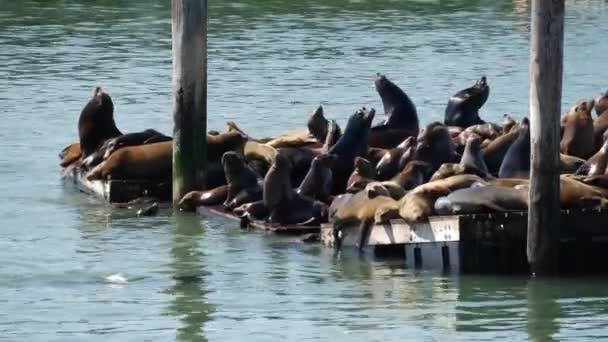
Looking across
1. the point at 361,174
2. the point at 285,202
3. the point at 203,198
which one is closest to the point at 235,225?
the point at 285,202

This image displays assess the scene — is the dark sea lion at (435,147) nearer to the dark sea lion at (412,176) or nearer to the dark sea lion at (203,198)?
the dark sea lion at (412,176)

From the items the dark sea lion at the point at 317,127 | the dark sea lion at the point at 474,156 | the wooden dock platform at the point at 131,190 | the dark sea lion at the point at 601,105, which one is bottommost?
the wooden dock platform at the point at 131,190

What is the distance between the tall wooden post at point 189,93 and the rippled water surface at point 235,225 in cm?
41

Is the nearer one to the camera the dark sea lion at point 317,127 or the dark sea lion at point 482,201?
the dark sea lion at point 482,201

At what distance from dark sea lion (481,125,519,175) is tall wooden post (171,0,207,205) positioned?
2.33 m

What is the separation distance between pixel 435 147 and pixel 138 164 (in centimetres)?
272

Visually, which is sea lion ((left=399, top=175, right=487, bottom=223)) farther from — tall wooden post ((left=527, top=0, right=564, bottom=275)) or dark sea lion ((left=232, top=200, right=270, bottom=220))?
dark sea lion ((left=232, top=200, right=270, bottom=220))

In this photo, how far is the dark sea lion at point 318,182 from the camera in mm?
13953

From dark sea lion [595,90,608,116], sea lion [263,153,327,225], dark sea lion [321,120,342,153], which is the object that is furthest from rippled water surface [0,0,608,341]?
dark sea lion [595,90,608,116]

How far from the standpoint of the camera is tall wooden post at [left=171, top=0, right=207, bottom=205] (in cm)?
1456

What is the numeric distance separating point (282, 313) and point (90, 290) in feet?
4.90

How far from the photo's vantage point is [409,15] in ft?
130

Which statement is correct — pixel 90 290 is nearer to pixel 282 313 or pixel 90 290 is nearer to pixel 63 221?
pixel 282 313

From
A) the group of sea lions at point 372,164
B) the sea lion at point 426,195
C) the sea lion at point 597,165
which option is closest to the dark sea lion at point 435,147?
the group of sea lions at point 372,164
